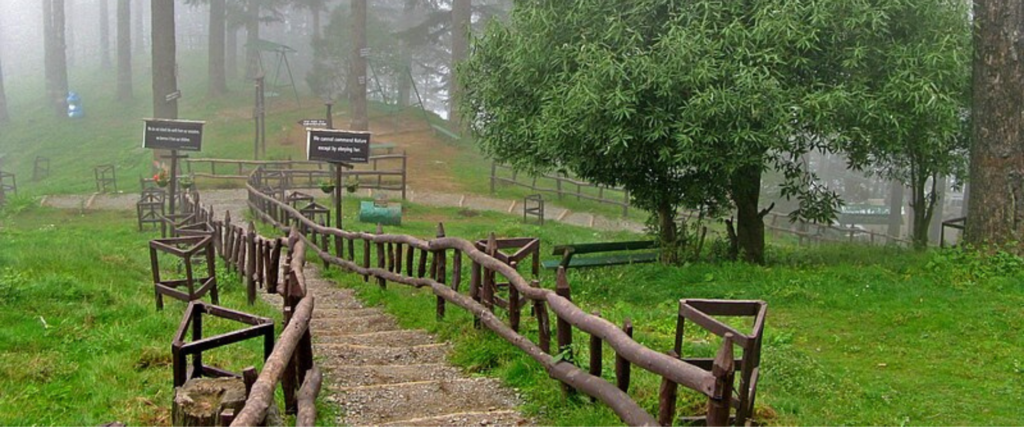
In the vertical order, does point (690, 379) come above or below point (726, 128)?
below

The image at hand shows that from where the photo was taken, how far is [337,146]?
15320mm

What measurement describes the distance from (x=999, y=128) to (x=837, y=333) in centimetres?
513

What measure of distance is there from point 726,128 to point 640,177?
1.95m

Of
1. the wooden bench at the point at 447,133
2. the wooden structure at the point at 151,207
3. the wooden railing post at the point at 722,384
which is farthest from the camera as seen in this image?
the wooden bench at the point at 447,133

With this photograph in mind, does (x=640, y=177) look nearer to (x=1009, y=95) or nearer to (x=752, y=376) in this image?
(x=1009, y=95)

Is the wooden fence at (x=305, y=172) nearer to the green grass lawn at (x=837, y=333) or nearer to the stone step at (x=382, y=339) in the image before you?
the green grass lawn at (x=837, y=333)

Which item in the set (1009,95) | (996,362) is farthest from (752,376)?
(1009,95)

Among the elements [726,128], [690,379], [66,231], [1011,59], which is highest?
[1011,59]

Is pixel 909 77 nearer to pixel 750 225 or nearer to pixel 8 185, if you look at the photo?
pixel 750 225

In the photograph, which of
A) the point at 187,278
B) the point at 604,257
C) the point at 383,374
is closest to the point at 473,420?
the point at 383,374

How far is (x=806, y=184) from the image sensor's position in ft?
47.8

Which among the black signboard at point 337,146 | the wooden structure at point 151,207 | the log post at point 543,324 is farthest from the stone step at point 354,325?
the wooden structure at point 151,207

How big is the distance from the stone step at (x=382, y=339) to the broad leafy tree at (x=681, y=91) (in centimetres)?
396

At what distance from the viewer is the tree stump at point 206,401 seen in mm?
4629
